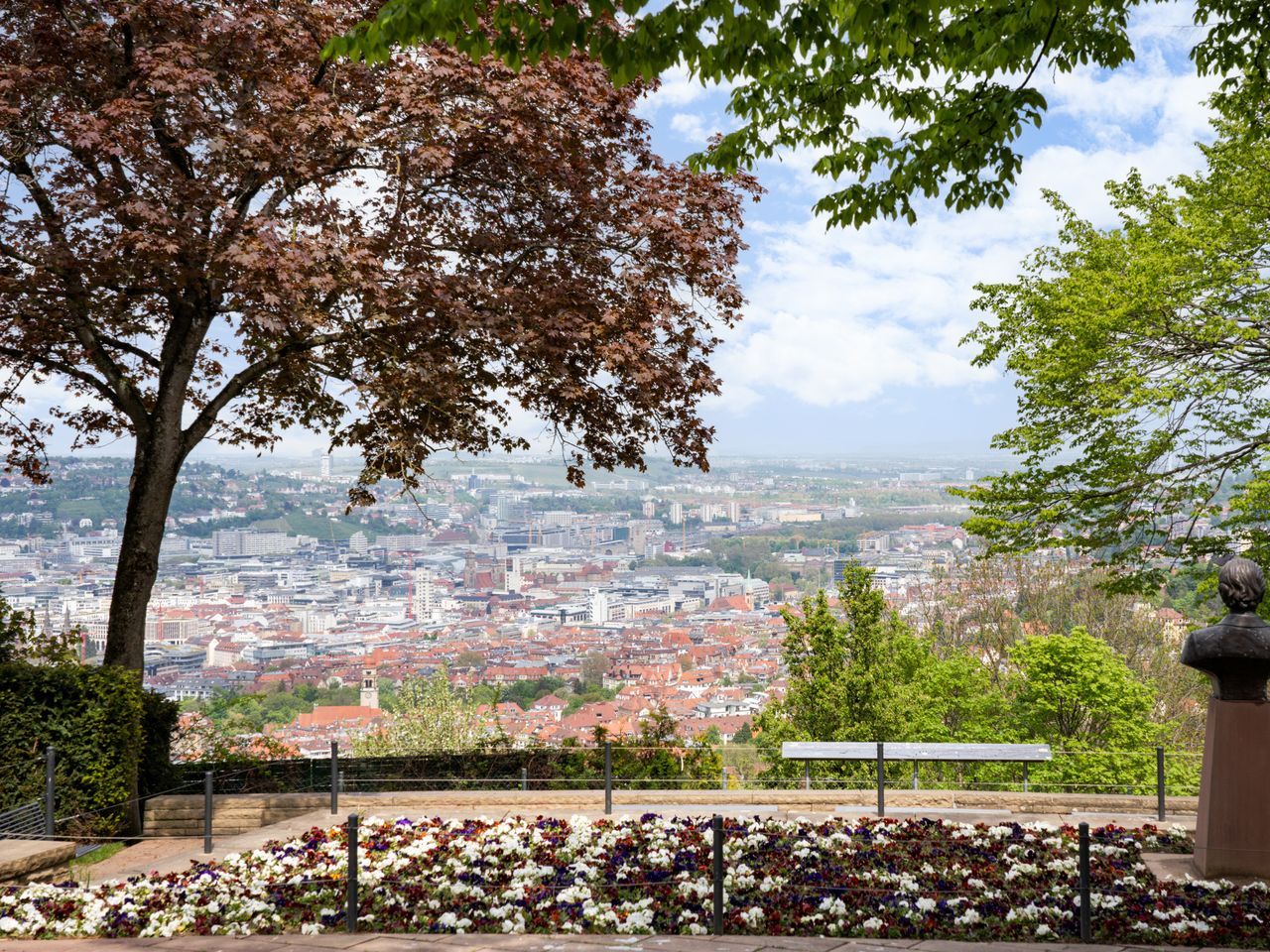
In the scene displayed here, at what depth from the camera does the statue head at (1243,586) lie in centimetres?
782

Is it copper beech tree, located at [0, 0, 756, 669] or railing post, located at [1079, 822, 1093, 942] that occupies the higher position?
copper beech tree, located at [0, 0, 756, 669]

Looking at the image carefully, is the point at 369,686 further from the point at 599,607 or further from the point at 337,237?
the point at 599,607

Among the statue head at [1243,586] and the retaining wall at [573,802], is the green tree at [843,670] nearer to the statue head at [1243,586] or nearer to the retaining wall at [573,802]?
the retaining wall at [573,802]

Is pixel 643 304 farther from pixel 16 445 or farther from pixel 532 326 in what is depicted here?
pixel 16 445

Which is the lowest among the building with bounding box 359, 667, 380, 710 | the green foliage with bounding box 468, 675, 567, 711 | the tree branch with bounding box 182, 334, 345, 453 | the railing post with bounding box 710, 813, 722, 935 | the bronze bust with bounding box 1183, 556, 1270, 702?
the green foliage with bounding box 468, 675, 567, 711

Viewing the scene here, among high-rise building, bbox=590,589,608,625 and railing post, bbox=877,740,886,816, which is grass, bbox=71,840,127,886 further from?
high-rise building, bbox=590,589,608,625

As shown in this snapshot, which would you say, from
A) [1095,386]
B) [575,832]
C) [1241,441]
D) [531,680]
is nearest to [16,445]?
[575,832]

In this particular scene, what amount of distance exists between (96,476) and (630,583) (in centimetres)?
2926

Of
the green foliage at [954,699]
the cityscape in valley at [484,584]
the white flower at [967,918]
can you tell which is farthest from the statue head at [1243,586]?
the green foliage at [954,699]

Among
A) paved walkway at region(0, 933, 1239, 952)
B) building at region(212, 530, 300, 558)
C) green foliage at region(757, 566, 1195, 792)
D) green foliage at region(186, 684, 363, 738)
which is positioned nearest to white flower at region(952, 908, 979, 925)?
paved walkway at region(0, 933, 1239, 952)

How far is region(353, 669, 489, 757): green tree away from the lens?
19094 millimetres

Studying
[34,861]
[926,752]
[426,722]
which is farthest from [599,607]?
[34,861]

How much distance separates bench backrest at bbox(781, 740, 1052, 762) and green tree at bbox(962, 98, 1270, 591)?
5784 millimetres

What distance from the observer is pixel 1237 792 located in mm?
7574
